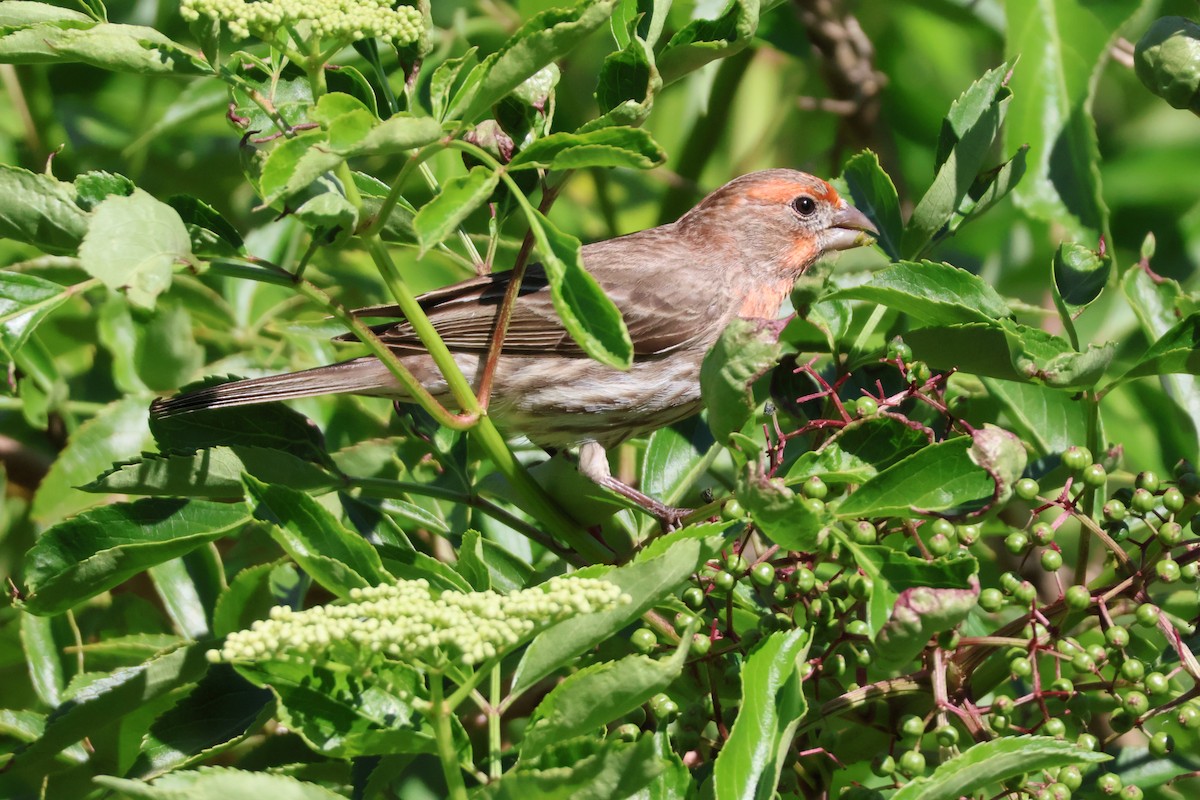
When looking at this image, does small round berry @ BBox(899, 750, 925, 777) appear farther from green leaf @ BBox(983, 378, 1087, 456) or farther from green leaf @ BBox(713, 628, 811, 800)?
green leaf @ BBox(983, 378, 1087, 456)

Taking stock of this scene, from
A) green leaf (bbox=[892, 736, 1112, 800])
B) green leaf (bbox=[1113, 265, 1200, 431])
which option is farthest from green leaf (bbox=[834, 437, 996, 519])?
green leaf (bbox=[1113, 265, 1200, 431])

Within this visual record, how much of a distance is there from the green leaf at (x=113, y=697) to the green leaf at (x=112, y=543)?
0.32m

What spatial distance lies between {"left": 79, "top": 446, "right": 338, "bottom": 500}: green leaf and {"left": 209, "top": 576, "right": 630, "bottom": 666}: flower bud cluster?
0.92m

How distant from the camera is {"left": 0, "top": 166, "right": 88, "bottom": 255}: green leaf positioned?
237cm

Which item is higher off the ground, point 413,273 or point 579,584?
point 579,584

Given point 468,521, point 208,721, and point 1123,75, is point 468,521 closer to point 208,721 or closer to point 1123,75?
point 208,721

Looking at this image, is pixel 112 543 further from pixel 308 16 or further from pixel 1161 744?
pixel 1161 744

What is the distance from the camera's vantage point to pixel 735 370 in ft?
7.57

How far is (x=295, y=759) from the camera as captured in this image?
10.7 feet

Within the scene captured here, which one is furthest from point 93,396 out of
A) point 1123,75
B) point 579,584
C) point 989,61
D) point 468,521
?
point 1123,75

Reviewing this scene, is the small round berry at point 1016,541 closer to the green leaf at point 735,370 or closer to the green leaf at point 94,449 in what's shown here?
the green leaf at point 735,370

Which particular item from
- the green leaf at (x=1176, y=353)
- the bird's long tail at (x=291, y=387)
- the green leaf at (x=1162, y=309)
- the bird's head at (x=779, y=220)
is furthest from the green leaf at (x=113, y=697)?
the bird's head at (x=779, y=220)

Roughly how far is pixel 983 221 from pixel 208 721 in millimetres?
3637

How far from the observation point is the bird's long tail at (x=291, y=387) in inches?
130
